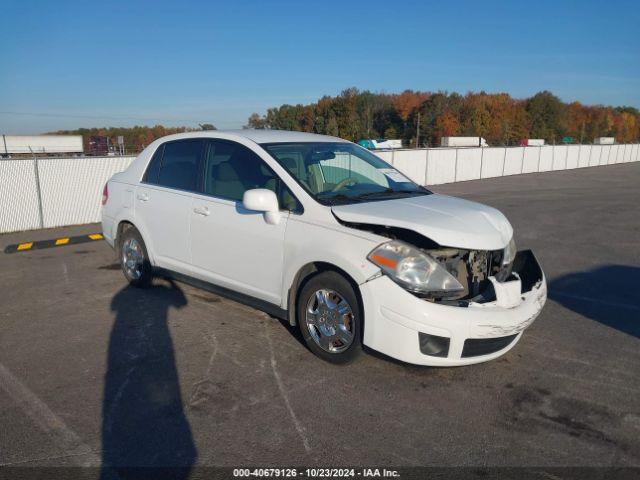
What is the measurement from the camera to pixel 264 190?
4.20 metres

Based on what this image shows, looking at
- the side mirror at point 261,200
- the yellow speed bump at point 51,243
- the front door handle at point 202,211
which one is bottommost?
the yellow speed bump at point 51,243

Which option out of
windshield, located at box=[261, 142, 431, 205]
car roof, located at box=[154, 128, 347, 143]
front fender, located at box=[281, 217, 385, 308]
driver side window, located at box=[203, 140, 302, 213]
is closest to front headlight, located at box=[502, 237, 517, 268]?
windshield, located at box=[261, 142, 431, 205]

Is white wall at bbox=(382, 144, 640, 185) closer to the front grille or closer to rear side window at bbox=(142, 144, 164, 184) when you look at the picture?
rear side window at bbox=(142, 144, 164, 184)

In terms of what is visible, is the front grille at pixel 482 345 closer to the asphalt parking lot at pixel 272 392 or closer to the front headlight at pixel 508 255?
the asphalt parking lot at pixel 272 392

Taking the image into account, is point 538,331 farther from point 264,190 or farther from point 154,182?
point 154,182

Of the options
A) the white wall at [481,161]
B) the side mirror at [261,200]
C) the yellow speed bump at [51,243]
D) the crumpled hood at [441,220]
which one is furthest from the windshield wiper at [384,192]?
the white wall at [481,161]

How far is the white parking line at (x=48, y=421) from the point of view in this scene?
9.70 feet

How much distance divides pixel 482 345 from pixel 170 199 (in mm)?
3381

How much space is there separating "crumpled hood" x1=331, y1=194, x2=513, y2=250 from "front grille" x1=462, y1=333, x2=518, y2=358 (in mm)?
660

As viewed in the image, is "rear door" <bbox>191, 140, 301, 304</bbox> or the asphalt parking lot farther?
"rear door" <bbox>191, 140, 301, 304</bbox>

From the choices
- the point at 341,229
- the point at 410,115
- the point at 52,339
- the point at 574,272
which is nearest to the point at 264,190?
the point at 341,229

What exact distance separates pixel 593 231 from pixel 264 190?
8601 mm

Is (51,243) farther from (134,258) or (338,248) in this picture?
(338,248)

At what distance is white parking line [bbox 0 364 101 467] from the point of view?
296 centimetres
